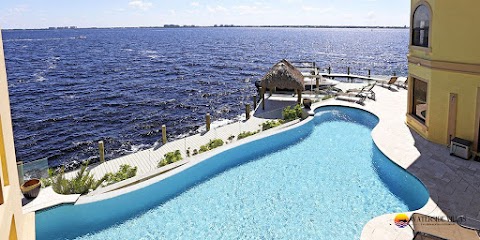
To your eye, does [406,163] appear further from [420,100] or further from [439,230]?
[439,230]

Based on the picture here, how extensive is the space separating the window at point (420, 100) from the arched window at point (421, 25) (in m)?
1.66

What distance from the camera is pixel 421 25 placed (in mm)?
15477

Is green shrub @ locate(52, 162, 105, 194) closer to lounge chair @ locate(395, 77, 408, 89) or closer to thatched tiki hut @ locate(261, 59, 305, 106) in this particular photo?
thatched tiki hut @ locate(261, 59, 305, 106)

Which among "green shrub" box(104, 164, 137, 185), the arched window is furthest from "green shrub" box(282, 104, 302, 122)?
"green shrub" box(104, 164, 137, 185)

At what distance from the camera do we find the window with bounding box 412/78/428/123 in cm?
1572

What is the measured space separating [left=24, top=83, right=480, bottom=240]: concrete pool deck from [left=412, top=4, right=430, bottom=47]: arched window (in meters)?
3.78

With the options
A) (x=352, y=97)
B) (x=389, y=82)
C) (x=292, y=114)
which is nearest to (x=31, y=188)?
(x=292, y=114)

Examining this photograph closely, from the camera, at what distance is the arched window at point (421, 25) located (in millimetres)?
14930

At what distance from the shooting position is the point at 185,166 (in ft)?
42.4

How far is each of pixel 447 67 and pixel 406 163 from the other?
4.05 m

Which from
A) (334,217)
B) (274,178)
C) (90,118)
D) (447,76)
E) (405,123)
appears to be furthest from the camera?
(90,118)

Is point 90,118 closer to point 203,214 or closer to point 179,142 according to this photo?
point 179,142

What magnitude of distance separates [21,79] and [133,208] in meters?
47.0

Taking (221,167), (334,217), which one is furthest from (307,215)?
(221,167)
